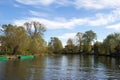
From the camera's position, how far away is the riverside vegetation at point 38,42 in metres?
102

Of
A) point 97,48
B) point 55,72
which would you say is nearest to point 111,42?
point 97,48

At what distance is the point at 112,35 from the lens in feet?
493

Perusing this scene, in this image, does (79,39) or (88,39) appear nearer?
(88,39)

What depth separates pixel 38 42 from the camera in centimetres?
13125

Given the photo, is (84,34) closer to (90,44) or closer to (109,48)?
(90,44)

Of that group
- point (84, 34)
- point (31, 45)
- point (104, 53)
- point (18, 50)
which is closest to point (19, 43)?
point (18, 50)

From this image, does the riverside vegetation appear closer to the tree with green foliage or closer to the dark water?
the tree with green foliage

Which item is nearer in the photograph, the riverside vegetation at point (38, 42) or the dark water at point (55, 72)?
the dark water at point (55, 72)

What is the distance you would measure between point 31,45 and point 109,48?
50701 millimetres

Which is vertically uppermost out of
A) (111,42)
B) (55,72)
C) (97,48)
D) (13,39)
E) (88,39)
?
(88,39)

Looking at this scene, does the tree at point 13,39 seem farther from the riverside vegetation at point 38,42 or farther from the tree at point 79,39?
the tree at point 79,39

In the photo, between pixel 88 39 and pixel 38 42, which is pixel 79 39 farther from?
pixel 38 42

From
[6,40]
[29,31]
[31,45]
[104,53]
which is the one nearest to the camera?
[6,40]

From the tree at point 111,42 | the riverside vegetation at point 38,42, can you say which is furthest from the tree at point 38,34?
the tree at point 111,42
